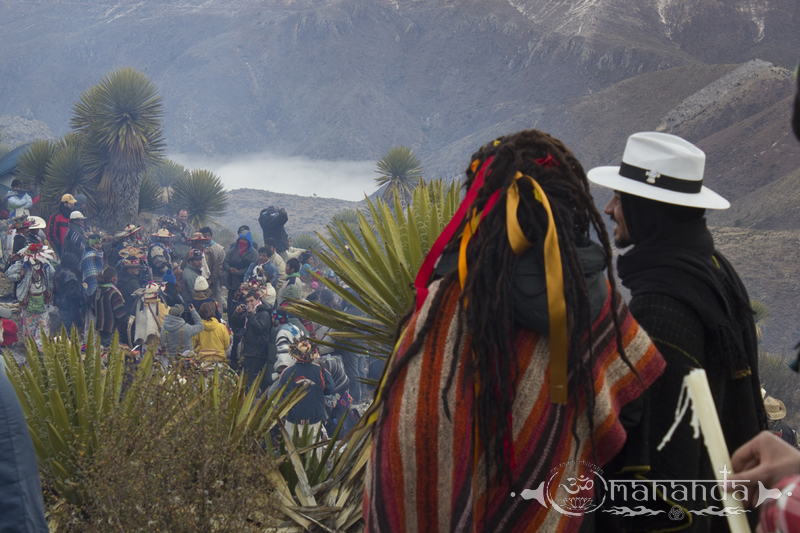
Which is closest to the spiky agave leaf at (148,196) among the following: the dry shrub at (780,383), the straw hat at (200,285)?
the straw hat at (200,285)

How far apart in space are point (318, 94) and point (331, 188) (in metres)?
26.1

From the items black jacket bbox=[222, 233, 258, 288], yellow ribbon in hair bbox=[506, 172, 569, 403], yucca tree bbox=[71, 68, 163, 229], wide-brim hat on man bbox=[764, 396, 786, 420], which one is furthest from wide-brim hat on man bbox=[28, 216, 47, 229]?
wide-brim hat on man bbox=[764, 396, 786, 420]

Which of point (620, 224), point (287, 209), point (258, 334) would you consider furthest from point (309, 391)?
point (287, 209)

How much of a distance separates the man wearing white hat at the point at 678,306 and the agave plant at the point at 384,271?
111cm

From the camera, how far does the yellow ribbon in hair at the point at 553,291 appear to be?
3.77ft

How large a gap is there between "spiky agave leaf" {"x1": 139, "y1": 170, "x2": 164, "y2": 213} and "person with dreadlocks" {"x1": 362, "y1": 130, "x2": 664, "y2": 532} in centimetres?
1993

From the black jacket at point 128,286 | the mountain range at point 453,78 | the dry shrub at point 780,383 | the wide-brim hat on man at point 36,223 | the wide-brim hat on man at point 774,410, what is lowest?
the dry shrub at point 780,383

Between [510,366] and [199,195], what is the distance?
Answer: 1876cm

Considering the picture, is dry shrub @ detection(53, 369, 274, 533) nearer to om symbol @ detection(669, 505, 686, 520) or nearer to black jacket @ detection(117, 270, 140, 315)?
om symbol @ detection(669, 505, 686, 520)

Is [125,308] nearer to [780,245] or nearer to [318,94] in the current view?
[780,245]

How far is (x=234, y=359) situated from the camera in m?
7.43

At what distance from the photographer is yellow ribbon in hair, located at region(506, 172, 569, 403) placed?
115 cm

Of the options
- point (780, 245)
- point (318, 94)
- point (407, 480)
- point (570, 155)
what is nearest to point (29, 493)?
point (407, 480)

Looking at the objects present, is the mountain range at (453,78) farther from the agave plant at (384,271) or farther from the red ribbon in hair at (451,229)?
the red ribbon in hair at (451,229)
